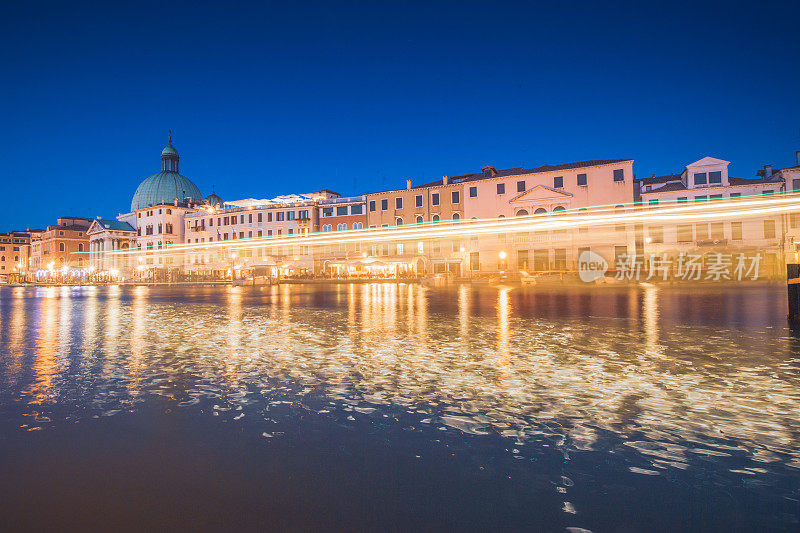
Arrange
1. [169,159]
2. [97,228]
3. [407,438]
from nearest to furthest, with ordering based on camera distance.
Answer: [407,438]
[97,228]
[169,159]

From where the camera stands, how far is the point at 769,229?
3684 centimetres

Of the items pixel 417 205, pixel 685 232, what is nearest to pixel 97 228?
pixel 417 205

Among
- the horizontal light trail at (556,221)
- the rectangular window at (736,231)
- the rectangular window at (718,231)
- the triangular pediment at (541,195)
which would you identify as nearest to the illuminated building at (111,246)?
the horizontal light trail at (556,221)

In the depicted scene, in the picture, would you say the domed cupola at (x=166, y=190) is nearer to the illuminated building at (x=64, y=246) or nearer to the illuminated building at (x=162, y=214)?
the illuminated building at (x=162, y=214)

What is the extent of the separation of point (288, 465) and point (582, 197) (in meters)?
45.1

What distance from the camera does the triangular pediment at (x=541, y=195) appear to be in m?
43.9

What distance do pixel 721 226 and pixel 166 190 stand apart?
296ft

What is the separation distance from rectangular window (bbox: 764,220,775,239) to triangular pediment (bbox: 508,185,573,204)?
15.7 metres

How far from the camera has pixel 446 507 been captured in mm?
2373


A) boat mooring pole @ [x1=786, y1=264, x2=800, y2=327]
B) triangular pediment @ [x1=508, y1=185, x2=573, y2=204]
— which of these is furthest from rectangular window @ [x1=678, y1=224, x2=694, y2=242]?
boat mooring pole @ [x1=786, y1=264, x2=800, y2=327]

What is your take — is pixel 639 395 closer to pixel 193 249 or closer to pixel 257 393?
pixel 257 393

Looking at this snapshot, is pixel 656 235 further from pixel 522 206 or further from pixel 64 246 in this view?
pixel 64 246

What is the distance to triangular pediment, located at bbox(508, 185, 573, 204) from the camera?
144ft

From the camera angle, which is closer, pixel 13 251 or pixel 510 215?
pixel 510 215
